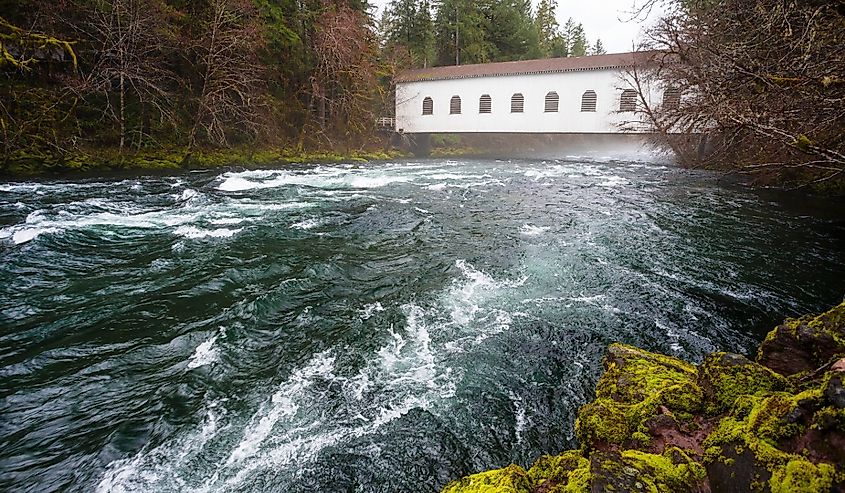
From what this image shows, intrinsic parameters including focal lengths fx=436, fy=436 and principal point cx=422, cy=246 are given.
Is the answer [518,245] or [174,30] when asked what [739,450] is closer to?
[518,245]

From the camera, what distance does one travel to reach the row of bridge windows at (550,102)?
71.5ft

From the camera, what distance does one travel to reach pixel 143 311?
518 cm

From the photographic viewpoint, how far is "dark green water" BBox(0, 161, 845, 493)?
3.15 metres

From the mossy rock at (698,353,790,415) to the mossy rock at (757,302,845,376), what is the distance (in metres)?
0.41

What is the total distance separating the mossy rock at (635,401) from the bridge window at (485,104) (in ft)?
81.1

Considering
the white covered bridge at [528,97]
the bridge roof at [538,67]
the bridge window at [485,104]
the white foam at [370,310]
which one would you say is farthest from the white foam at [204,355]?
the bridge window at [485,104]

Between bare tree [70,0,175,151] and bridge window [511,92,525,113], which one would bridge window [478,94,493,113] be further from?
bare tree [70,0,175,151]

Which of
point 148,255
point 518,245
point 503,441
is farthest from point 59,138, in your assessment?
point 503,441

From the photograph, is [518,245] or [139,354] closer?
[139,354]

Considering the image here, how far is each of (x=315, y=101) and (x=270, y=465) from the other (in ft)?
80.9

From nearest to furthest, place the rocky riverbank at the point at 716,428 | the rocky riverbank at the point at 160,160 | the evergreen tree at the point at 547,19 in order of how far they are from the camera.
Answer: the rocky riverbank at the point at 716,428 → the rocky riverbank at the point at 160,160 → the evergreen tree at the point at 547,19

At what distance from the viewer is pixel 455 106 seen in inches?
1074

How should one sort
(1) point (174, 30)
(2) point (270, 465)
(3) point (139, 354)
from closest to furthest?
(2) point (270, 465) → (3) point (139, 354) → (1) point (174, 30)

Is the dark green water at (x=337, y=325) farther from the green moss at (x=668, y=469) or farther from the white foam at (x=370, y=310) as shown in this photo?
the green moss at (x=668, y=469)
